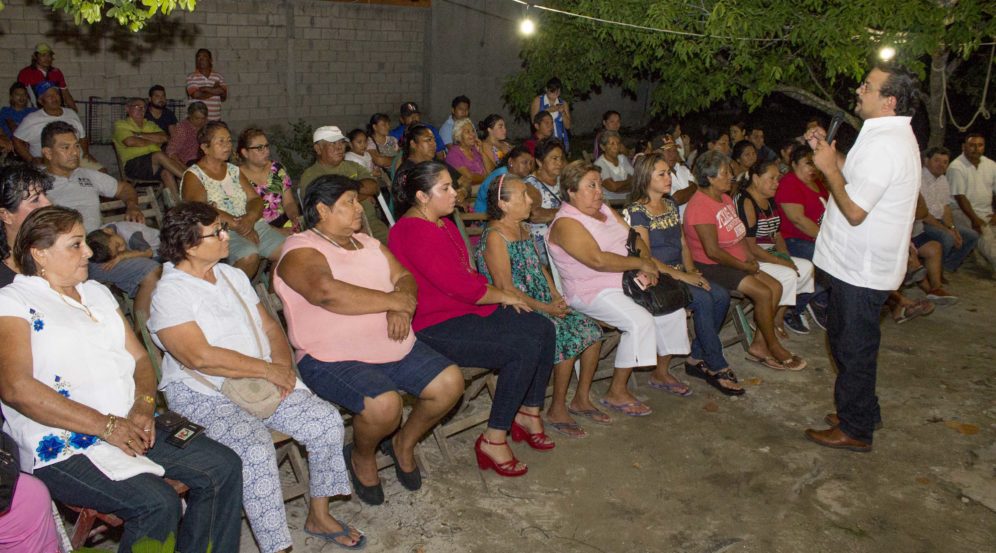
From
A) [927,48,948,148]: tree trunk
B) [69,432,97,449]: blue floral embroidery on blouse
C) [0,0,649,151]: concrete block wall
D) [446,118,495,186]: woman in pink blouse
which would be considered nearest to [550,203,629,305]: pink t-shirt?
[446,118,495,186]: woman in pink blouse

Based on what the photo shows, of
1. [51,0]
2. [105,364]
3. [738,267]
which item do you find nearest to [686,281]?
[738,267]

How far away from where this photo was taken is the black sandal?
220 inches

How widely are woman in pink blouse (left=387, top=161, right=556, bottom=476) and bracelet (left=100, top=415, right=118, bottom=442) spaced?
1.72 m

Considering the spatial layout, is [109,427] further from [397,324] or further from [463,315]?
[463,315]

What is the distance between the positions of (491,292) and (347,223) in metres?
0.91

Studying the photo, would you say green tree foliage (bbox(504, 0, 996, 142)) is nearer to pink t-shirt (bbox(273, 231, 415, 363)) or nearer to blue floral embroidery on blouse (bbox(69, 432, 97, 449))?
pink t-shirt (bbox(273, 231, 415, 363))

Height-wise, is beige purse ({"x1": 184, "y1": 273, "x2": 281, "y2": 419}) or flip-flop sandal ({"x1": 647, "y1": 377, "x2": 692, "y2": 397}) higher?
beige purse ({"x1": 184, "y1": 273, "x2": 281, "y2": 419})

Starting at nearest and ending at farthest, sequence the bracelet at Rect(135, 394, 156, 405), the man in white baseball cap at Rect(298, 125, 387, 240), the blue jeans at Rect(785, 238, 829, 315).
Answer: the bracelet at Rect(135, 394, 156, 405), the man in white baseball cap at Rect(298, 125, 387, 240), the blue jeans at Rect(785, 238, 829, 315)

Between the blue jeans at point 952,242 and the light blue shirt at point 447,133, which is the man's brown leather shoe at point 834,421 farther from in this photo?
the light blue shirt at point 447,133

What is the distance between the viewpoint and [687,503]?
4289mm

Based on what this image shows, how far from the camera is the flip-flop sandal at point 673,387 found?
5.57 m

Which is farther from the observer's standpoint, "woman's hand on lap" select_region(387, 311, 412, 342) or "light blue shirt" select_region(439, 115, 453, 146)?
"light blue shirt" select_region(439, 115, 453, 146)

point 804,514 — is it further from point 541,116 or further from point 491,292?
point 541,116

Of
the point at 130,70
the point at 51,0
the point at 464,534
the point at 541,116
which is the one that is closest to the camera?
the point at 51,0
